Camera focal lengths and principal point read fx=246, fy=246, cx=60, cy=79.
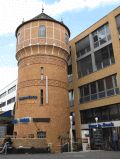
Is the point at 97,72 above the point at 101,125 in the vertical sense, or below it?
above

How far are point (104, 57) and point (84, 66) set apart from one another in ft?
13.6

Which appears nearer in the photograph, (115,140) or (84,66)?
(115,140)

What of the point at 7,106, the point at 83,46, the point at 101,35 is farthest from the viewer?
the point at 7,106

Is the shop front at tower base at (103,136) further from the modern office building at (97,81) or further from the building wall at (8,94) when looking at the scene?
the building wall at (8,94)

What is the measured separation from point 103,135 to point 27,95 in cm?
998

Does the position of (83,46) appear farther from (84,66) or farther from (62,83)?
(62,83)

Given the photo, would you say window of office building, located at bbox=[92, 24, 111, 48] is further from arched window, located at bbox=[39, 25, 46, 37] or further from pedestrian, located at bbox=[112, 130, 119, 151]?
pedestrian, located at bbox=[112, 130, 119, 151]

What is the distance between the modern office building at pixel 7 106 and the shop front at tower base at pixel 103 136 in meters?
13.6

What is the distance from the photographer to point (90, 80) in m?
31.3

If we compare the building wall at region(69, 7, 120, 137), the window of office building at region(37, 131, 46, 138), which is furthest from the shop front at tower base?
the window of office building at region(37, 131, 46, 138)

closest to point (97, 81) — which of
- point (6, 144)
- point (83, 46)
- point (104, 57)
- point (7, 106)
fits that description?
point (104, 57)

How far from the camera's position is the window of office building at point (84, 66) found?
32312 millimetres

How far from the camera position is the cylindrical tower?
2775cm

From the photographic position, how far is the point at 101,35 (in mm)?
31062
